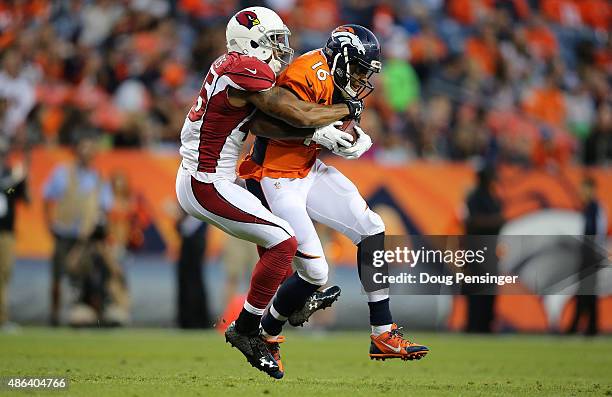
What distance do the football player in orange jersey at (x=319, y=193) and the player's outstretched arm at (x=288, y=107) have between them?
25 cm

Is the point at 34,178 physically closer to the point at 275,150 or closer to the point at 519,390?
the point at 275,150

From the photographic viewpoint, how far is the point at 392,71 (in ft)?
48.9

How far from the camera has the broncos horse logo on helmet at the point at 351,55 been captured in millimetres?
6746

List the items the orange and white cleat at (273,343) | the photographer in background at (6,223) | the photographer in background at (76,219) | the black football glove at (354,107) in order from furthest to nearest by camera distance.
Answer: the photographer in background at (76,219), the photographer in background at (6,223), the orange and white cleat at (273,343), the black football glove at (354,107)

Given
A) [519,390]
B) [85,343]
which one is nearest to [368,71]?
[519,390]

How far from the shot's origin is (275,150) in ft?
22.3

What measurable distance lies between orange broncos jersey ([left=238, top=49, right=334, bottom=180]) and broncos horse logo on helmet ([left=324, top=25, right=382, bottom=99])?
0.29 ft

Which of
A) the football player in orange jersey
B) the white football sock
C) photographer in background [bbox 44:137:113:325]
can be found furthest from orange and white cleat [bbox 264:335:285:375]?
photographer in background [bbox 44:137:113:325]

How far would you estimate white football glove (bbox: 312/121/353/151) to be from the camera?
6.44 meters

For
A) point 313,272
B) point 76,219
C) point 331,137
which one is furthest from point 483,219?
point 331,137

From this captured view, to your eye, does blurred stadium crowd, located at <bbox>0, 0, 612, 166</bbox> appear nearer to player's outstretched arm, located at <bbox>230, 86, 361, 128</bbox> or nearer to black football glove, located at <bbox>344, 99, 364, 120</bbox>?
black football glove, located at <bbox>344, 99, 364, 120</bbox>

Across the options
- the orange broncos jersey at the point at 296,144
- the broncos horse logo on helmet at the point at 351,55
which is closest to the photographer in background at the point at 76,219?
the orange broncos jersey at the point at 296,144

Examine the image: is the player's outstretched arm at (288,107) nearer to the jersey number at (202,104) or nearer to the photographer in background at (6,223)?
the jersey number at (202,104)

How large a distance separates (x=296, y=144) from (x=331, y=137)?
0.40 metres
